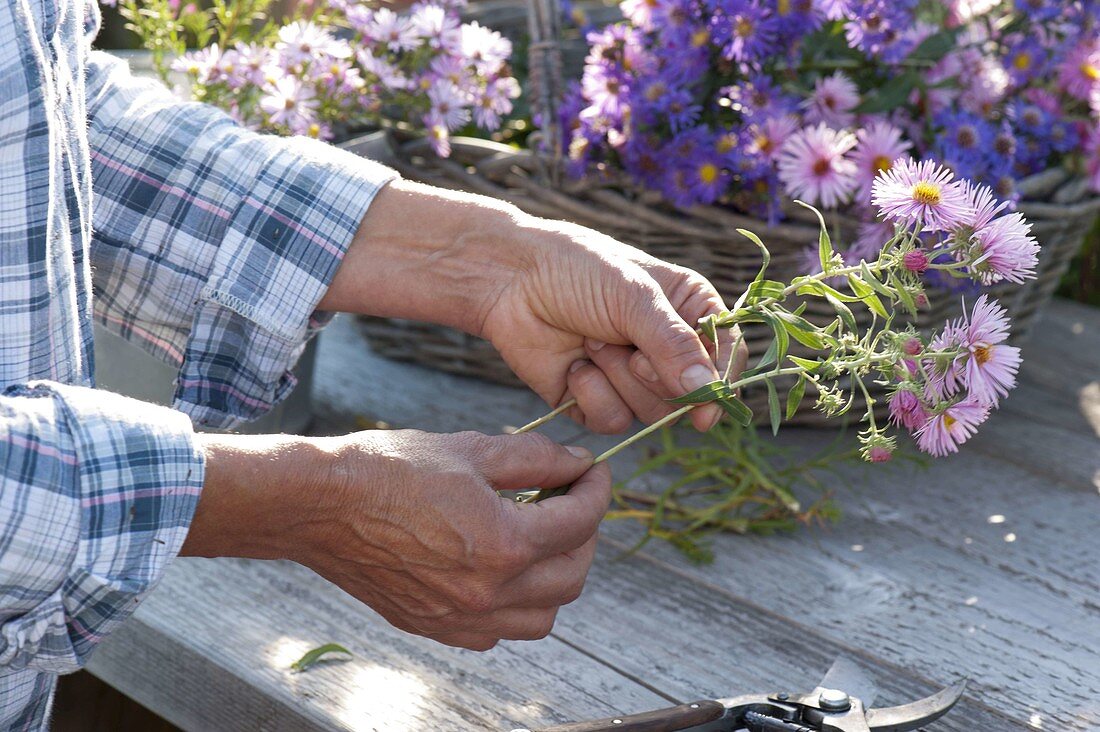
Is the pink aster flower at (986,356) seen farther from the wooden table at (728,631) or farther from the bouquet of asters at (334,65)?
the bouquet of asters at (334,65)

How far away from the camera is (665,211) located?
1.17 m

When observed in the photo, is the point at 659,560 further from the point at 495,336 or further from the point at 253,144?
the point at 253,144

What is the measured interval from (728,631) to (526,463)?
30cm

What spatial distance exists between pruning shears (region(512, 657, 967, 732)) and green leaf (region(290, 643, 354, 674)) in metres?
0.24

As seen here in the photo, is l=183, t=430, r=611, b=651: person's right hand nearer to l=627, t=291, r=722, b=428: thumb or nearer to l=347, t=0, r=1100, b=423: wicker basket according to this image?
l=627, t=291, r=722, b=428: thumb

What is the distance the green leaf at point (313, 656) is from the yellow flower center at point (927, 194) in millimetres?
540

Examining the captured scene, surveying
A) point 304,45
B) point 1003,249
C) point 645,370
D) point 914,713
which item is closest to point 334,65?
point 304,45

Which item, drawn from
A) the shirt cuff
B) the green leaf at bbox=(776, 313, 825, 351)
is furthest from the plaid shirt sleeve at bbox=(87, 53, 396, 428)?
the green leaf at bbox=(776, 313, 825, 351)

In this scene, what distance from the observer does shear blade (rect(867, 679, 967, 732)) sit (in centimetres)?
73

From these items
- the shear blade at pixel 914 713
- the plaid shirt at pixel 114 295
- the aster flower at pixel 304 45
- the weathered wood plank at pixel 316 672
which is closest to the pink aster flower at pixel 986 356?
the shear blade at pixel 914 713

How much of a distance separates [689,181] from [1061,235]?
18.4 inches

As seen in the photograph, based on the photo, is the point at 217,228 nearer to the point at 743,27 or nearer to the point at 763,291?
the point at 763,291

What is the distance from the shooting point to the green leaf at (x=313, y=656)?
Answer: 33.0 inches

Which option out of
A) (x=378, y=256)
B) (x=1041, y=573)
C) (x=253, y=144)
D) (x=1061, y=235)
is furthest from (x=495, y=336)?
(x=1061, y=235)
